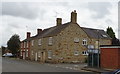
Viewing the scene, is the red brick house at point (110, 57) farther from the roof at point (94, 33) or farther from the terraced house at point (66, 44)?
the roof at point (94, 33)

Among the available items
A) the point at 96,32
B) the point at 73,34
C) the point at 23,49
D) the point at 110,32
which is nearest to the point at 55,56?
the point at 73,34

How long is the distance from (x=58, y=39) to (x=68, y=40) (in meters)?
2.05

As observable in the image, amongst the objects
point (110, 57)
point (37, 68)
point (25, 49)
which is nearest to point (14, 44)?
point (25, 49)

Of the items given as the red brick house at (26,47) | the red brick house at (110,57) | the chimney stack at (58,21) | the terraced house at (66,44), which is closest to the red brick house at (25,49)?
the red brick house at (26,47)

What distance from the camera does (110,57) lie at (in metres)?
30.1

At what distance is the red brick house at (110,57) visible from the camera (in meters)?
29.0

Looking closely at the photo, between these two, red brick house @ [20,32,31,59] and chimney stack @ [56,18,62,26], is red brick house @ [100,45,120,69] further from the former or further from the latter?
red brick house @ [20,32,31,59]

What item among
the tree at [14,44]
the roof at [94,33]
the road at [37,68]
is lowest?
the road at [37,68]

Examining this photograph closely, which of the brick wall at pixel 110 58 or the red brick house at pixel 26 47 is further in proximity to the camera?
the red brick house at pixel 26 47

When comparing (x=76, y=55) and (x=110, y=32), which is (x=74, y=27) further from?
(x=110, y=32)

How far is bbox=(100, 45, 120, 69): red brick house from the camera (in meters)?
29.0

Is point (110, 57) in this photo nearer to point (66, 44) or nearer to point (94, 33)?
point (66, 44)

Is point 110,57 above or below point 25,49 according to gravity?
below

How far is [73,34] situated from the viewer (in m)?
47.8
